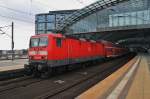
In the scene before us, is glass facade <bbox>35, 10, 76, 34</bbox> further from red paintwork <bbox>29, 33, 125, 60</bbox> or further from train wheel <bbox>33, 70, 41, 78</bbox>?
train wheel <bbox>33, 70, 41, 78</bbox>

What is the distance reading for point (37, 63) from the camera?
20891 mm

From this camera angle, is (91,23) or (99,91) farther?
(91,23)

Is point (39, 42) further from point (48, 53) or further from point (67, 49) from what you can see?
point (67, 49)

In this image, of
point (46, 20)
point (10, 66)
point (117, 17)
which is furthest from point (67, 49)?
point (46, 20)

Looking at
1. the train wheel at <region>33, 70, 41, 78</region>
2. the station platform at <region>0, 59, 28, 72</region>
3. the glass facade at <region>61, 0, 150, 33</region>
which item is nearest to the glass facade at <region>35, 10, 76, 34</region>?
the glass facade at <region>61, 0, 150, 33</region>

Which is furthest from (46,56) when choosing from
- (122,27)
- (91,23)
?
(91,23)

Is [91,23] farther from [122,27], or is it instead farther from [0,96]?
[0,96]

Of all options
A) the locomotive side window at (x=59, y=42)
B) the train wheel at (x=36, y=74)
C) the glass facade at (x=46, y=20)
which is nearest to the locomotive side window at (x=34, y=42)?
the locomotive side window at (x=59, y=42)

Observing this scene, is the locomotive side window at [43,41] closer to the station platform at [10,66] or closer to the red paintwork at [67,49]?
the red paintwork at [67,49]

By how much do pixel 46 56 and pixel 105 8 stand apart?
62.7 m

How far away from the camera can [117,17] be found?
8425cm

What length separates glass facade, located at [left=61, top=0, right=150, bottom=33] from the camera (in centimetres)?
7969

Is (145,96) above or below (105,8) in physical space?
below

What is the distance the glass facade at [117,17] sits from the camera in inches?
3137
